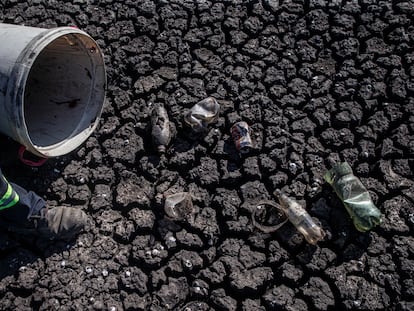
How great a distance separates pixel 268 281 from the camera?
8.52 feet

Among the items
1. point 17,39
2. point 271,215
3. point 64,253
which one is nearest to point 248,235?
point 271,215

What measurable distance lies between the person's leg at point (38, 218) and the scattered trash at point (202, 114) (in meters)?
0.85

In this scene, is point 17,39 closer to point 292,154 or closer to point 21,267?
point 21,267

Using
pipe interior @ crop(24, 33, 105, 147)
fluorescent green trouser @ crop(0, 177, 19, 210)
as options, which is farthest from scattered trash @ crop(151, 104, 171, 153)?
fluorescent green trouser @ crop(0, 177, 19, 210)

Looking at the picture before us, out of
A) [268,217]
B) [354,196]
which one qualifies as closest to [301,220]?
[268,217]

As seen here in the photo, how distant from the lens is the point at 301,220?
8.84 feet

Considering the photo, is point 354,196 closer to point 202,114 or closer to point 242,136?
point 242,136

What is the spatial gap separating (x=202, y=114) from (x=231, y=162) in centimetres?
35

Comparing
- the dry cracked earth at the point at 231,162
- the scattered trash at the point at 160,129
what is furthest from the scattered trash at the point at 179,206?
the scattered trash at the point at 160,129

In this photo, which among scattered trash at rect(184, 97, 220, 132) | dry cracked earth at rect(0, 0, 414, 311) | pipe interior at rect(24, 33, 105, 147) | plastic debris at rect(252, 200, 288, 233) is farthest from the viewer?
scattered trash at rect(184, 97, 220, 132)

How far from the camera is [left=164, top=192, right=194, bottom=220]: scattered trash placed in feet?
9.07

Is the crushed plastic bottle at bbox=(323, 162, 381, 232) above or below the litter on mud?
above

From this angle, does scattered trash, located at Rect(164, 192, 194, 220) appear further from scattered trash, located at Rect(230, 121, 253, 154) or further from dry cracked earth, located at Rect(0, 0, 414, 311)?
scattered trash, located at Rect(230, 121, 253, 154)

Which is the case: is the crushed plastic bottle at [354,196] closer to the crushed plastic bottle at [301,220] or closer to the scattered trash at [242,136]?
Answer: the crushed plastic bottle at [301,220]
